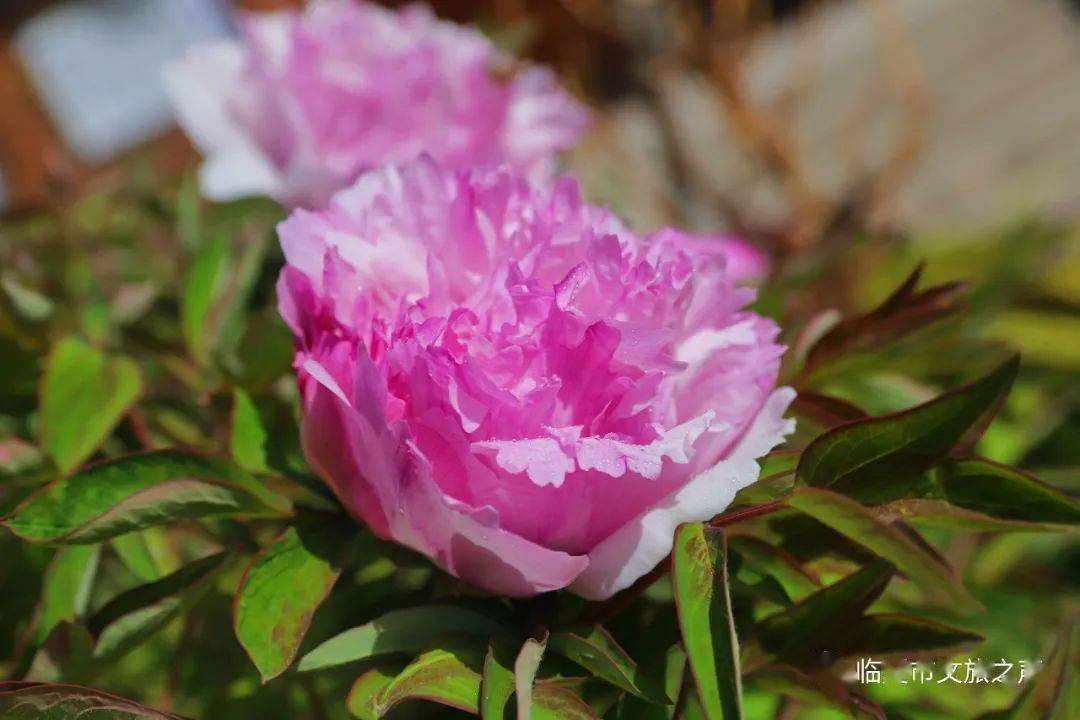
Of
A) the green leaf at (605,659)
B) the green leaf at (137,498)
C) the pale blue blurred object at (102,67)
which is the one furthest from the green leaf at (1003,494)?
the pale blue blurred object at (102,67)

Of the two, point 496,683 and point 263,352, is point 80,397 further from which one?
point 496,683

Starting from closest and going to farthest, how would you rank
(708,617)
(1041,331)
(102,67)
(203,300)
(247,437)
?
(708,617) < (247,437) < (203,300) < (1041,331) < (102,67)

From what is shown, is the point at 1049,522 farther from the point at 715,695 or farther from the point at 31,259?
the point at 31,259

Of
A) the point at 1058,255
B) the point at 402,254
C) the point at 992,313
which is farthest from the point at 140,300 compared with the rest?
the point at 1058,255

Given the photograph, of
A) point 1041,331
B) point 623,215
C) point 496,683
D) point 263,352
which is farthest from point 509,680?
point 1041,331

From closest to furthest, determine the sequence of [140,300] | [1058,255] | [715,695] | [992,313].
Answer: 1. [715,695]
2. [140,300]
3. [992,313]
4. [1058,255]

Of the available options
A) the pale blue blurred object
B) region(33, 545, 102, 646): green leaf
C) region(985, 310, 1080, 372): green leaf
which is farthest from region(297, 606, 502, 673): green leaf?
the pale blue blurred object

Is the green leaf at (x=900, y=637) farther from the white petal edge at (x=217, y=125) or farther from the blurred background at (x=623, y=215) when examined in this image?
the white petal edge at (x=217, y=125)
